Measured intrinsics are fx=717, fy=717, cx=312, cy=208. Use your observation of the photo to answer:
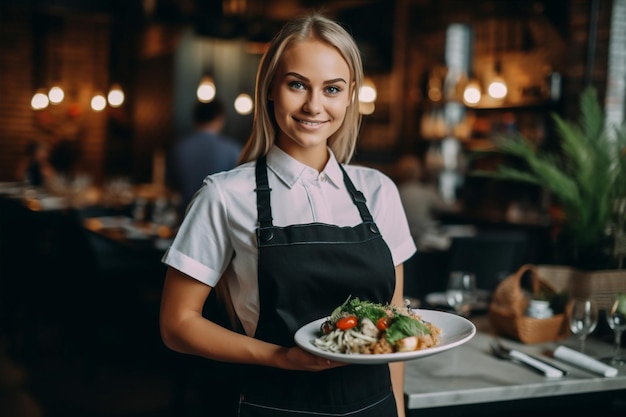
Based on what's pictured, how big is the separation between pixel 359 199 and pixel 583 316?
98 cm

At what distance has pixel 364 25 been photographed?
1006 centimetres

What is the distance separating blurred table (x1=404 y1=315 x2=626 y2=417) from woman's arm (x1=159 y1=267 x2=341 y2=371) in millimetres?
538

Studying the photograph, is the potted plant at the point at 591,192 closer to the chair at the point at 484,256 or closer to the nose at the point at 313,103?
the nose at the point at 313,103

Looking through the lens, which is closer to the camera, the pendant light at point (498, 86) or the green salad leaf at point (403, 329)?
the green salad leaf at point (403, 329)

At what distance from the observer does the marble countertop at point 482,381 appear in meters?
1.97

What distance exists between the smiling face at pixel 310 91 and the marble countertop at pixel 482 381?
0.78m

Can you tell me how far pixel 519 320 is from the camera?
2486 millimetres

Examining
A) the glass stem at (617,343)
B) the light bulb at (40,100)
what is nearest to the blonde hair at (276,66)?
the glass stem at (617,343)

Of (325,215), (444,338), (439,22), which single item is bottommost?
(444,338)

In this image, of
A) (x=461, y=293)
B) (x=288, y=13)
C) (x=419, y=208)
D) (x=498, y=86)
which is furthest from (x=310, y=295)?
(x=288, y=13)

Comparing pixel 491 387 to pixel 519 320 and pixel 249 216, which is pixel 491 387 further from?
pixel 249 216

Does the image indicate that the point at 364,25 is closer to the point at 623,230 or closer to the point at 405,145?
the point at 405,145

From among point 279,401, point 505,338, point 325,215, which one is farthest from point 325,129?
point 505,338

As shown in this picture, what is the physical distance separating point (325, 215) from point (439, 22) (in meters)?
8.35
